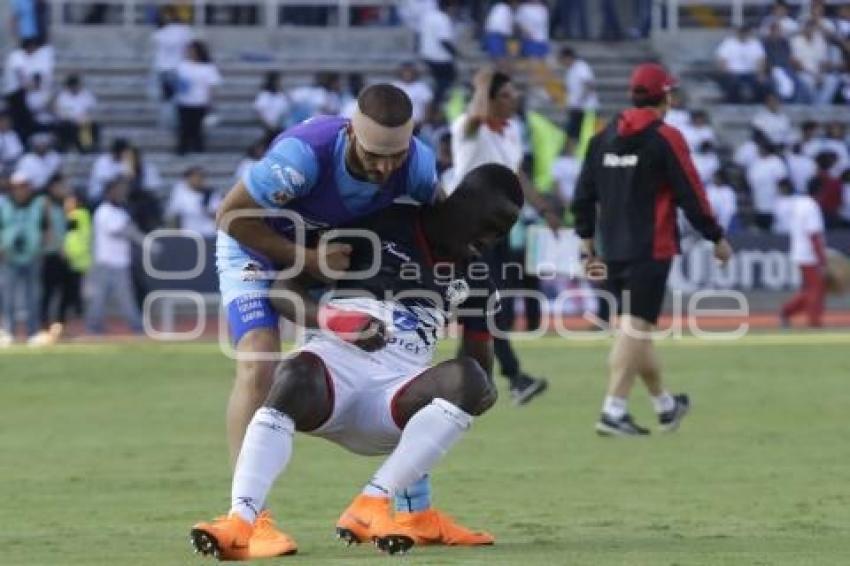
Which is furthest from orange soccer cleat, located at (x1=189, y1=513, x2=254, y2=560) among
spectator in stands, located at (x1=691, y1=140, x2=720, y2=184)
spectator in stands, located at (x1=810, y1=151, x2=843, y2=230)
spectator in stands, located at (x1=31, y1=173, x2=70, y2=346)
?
spectator in stands, located at (x1=810, y1=151, x2=843, y2=230)

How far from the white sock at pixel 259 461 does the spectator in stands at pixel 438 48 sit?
2574 centimetres

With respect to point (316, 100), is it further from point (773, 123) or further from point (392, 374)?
point (392, 374)

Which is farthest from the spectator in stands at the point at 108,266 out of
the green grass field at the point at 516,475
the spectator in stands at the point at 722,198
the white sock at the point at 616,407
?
the white sock at the point at 616,407

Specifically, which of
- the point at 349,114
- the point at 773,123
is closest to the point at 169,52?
the point at 349,114

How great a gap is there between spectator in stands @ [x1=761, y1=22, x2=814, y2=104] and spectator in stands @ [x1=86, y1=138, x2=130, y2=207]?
1051cm

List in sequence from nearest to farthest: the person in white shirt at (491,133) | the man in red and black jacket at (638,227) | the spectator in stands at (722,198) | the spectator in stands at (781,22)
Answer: the man in red and black jacket at (638,227)
the person in white shirt at (491,133)
the spectator in stands at (722,198)
the spectator in stands at (781,22)

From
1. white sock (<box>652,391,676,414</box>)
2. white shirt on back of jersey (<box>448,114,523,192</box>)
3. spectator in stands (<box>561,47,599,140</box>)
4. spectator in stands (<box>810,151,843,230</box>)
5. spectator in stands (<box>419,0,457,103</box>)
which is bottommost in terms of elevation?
spectator in stands (<box>810,151,843,230</box>)

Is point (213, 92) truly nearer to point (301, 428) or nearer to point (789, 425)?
point (789, 425)

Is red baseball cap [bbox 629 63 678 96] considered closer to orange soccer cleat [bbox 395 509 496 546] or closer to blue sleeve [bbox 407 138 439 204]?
blue sleeve [bbox 407 138 439 204]

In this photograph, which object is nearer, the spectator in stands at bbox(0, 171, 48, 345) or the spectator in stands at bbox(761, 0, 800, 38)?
the spectator in stands at bbox(0, 171, 48, 345)

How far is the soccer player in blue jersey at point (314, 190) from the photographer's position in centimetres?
933

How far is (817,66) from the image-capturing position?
36969mm

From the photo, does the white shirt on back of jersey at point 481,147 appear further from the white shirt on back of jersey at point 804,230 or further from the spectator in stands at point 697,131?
the spectator in stands at point 697,131

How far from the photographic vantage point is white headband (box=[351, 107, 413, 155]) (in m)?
9.27
